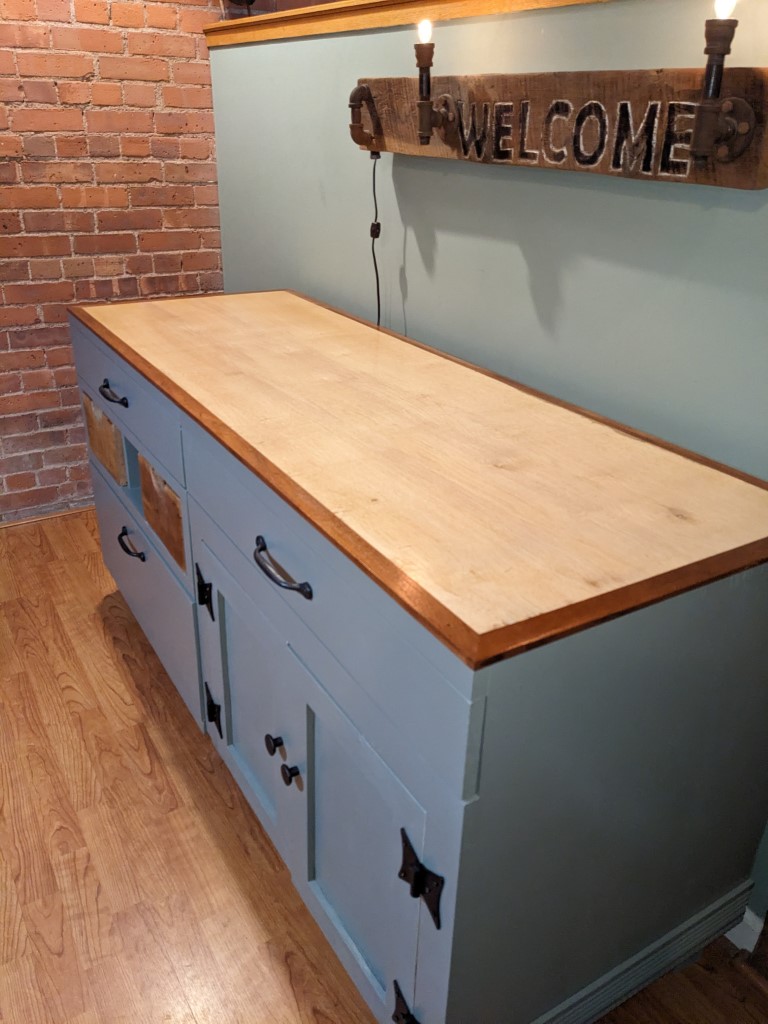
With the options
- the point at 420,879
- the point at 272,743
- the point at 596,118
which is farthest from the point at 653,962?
the point at 596,118

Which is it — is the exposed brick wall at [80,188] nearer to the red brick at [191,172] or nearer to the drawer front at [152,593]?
the red brick at [191,172]

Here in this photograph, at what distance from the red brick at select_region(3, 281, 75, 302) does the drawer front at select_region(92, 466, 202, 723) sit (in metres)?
0.71

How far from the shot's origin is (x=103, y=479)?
2.03 metres

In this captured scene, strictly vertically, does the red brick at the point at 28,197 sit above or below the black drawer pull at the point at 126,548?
above

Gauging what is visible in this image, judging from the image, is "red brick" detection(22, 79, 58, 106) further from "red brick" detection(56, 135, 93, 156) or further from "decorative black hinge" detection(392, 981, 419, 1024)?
"decorative black hinge" detection(392, 981, 419, 1024)

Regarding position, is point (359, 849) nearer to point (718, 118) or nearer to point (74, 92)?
point (718, 118)

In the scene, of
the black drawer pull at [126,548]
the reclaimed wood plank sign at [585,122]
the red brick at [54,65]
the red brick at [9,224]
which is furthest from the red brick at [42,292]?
the reclaimed wood plank sign at [585,122]

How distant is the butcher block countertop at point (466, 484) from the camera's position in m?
0.80

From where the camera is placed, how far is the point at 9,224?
234 cm

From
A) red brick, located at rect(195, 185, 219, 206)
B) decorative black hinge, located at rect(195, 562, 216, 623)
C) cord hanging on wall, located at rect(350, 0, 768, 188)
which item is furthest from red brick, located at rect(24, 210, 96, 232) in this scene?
decorative black hinge, located at rect(195, 562, 216, 623)

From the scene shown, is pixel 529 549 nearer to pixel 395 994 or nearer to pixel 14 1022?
pixel 395 994

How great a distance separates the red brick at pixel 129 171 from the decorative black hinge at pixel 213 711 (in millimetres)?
1676

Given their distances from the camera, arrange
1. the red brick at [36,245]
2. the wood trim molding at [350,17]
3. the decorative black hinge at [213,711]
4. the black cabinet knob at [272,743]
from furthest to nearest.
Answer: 1. the red brick at [36,245]
2. the decorative black hinge at [213,711]
3. the wood trim molding at [350,17]
4. the black cabinet knob at [272,743]

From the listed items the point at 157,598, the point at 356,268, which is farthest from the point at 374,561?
the point at 356,268
